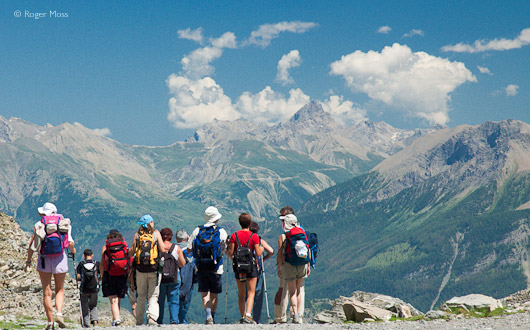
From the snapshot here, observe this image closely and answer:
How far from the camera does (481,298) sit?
22.0 m

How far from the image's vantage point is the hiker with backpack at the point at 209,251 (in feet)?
66.0

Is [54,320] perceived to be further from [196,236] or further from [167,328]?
[196,236]

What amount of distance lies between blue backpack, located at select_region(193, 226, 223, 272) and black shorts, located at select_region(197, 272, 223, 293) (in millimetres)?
254

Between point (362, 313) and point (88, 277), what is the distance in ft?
35.6

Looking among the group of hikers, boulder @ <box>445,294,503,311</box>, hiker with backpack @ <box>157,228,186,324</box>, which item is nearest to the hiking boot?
the group of hikers

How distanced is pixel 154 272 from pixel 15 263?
1333 centimetres

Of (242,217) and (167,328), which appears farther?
(242,217)

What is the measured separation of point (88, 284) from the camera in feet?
72.6

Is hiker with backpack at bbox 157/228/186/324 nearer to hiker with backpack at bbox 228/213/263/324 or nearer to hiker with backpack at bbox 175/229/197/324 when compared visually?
hiker with backpack at bbox 175/229/197/324

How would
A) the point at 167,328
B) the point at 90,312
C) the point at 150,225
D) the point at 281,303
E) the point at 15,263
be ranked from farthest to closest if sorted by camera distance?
the point at 15,263 → the point at 90,312 → the point at 281,303 → the point at 150,225 → the point at 167,328

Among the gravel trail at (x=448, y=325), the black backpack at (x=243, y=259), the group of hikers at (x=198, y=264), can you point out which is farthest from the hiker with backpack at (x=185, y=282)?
the gravel trail at (x=448, y=325)

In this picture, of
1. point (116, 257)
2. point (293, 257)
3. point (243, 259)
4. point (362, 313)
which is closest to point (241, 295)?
point (243, 259)

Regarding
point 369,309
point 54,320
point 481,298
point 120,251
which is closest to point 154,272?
point 120,251

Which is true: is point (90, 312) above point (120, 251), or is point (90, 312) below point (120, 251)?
below
